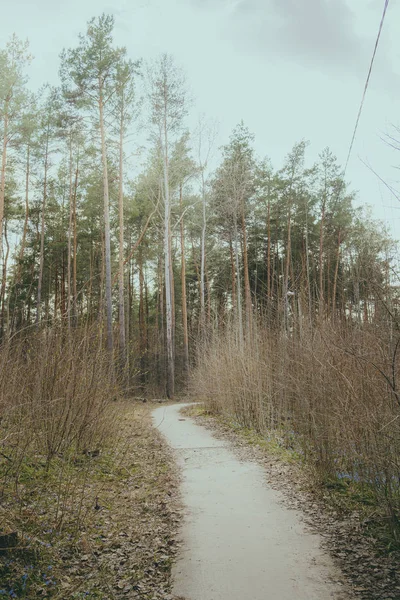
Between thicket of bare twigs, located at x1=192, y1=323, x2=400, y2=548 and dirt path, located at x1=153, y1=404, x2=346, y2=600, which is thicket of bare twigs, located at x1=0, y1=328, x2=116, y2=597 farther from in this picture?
thicket of bare twigs, located at x1=192, y1=323, x2=400, y2=548

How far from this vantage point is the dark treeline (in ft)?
53.4

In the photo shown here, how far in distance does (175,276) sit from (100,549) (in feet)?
A: 83.8

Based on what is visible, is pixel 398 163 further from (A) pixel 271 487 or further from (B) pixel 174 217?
(B) pixel 174 217

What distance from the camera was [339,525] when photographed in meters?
3.79

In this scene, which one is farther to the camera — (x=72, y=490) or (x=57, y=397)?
(x=57, y=397)

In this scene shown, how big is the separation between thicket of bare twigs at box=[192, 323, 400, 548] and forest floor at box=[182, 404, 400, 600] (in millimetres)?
168

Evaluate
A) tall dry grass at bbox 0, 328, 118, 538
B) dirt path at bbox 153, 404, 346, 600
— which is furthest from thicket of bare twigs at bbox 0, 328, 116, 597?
dirt path at bbox 153, 404, 346, 600

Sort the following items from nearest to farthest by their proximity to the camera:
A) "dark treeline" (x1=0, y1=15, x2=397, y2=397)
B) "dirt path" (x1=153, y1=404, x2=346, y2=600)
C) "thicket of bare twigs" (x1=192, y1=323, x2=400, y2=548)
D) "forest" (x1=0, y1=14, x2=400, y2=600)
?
"dirt path" (x1=153, y1=404, x2=346, y2=600), "thicket of bare twigs" (x1=192, y1=323, x2=400, y2=548), "forest" (x1=0, y1=14, x2=400, y2=600), "dark treeline" (x1=0, y1=15, x2=397, y2=397)

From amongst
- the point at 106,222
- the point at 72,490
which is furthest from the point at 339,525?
the point at 106,222

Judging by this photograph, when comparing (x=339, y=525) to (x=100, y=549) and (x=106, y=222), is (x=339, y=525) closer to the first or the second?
(x=100, y=549)

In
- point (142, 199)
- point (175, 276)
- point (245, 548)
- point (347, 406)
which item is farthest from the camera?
point (175, 276)

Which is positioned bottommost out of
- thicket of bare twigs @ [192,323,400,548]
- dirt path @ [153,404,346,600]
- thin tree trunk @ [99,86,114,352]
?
dirt path @ [153,404,346,600]

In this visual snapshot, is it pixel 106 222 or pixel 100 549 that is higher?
pixel 106 222

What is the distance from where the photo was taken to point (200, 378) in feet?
41.3
